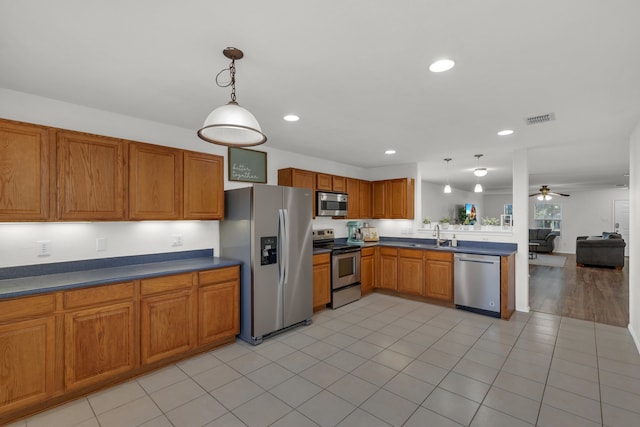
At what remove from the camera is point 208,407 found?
226cm

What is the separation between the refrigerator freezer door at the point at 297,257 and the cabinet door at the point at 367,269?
142 cm

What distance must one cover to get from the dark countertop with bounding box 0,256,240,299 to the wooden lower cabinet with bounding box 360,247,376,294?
2.40 metres

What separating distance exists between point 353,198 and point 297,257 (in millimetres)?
2218

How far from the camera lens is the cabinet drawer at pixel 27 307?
2047 millimetres

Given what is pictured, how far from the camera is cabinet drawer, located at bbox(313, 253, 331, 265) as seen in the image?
14.2ft

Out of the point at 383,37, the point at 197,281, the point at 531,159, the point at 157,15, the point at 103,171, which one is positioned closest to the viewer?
the point at 157,15

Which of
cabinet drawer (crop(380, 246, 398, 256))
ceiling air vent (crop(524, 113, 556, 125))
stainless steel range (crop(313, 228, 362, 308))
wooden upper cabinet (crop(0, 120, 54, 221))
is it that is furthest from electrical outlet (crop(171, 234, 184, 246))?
ceiling air vent (crop(524, 113, 556, 125))

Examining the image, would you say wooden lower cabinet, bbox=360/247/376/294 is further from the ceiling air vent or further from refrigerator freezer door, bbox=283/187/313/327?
the ceiling air vent

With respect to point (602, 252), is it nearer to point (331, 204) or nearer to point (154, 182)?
point (331, 204)

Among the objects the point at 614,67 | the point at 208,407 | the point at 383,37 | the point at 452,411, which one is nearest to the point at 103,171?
the point at 208,407

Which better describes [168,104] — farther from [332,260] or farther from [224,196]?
[332,260]

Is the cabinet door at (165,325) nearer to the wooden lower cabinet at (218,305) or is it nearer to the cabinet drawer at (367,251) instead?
the wooden lower cabinet at (218,305)

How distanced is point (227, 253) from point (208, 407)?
5.72 ft

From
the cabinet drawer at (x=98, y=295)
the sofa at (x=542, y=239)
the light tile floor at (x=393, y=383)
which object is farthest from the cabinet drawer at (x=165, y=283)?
the sofa at (x=542, y=239)
